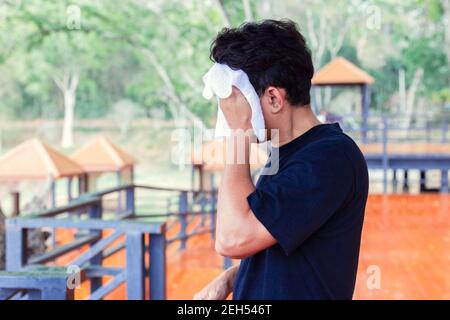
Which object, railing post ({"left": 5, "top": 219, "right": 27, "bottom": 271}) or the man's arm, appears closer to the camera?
the man's arm

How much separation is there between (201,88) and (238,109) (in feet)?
42.5

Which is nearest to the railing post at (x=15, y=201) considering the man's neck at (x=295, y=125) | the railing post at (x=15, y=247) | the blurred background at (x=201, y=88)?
the blurred background at (x=201, y=88)

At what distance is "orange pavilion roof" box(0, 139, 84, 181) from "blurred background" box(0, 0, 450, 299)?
0.07 metres

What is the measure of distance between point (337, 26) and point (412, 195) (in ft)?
31.4

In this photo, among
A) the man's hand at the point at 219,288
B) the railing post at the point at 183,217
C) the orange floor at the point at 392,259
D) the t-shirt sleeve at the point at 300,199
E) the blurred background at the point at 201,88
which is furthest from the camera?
the blurred background at the point at 201,88

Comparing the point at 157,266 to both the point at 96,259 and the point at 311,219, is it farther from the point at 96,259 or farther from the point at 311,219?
the point at 311,219

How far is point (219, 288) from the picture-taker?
3.77ft

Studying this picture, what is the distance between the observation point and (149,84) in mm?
20984

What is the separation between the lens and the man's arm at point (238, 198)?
0.92 metres

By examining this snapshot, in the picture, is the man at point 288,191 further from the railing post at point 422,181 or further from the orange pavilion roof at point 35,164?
the railing post at point 422,181

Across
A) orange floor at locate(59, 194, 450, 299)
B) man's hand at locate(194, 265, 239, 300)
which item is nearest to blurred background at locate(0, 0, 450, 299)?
orange floor at locate(59, 194, 450, 299)

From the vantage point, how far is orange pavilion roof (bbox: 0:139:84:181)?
887cm

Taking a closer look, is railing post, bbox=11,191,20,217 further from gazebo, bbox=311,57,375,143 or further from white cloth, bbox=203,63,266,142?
gazebo, bbox=311,57,375,143
